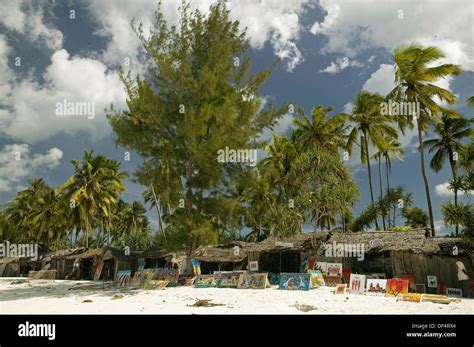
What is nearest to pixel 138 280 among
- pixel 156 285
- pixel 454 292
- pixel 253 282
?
pixel 156 285

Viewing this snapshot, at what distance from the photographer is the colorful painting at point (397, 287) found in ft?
52.1

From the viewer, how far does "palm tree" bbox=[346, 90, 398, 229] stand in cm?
3338

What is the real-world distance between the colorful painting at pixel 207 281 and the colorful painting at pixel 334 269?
22.6ft

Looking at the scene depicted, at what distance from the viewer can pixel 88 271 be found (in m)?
37.8

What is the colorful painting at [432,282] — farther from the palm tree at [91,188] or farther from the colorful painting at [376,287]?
the palm tree at [91,188]

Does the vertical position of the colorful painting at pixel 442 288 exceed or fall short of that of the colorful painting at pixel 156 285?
it falls short

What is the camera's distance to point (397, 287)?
1609cm

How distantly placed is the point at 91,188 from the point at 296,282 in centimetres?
2947

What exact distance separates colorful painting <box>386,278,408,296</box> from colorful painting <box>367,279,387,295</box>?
12.9 inches

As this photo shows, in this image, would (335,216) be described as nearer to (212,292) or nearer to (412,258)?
(412,258)

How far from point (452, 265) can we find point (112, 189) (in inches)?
1449

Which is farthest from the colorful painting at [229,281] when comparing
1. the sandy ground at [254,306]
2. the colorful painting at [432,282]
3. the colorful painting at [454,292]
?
Answer: the colorful painting at [454,292]

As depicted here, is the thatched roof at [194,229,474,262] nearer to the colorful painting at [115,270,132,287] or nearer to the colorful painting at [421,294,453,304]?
the colorful painting at [421,294,453,304]

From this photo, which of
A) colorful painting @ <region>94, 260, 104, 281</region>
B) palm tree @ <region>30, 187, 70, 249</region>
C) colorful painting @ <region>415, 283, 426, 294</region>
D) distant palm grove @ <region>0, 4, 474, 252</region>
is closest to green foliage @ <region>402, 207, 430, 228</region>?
distant palm grove @ <region>0, 4, 474, 252</region>
